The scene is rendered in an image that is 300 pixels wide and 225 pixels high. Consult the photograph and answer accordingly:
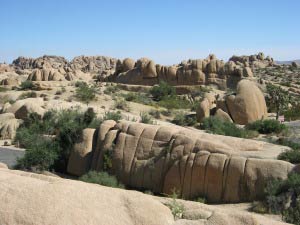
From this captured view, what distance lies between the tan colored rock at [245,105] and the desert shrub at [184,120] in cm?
307

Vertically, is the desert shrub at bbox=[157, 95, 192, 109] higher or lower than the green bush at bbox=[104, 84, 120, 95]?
lower

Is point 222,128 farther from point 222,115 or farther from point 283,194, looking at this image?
point 283,194

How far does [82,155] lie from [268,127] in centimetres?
1492

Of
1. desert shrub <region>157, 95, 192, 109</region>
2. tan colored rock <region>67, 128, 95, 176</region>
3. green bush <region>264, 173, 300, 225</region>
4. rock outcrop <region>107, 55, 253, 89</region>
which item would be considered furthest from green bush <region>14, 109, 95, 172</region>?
rock outcrop <region>107, 55, 253, 89</region>

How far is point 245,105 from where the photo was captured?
114 ft

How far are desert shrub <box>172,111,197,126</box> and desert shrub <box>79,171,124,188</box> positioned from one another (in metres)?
17.4

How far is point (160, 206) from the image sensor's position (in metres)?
6.82

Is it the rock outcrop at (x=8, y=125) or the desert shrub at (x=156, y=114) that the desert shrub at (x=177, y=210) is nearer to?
the rock outcrop at (x=8, y=125)

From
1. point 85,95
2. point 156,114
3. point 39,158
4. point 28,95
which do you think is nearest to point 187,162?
point 39,158

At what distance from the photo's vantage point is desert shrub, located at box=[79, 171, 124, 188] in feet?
56.3

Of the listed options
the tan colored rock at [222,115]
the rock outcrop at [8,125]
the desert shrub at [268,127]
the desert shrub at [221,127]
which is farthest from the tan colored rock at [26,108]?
the desert shrub at [268,127]

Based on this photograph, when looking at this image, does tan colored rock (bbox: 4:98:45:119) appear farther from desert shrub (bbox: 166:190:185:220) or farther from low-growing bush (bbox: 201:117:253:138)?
desert shrub (bbox: 166:190:185:220)

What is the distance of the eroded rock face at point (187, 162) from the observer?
51.5 feet

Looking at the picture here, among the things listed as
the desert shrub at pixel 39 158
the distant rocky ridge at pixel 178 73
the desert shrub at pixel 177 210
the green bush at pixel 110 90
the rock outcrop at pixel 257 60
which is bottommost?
the desert shrub at pixel 39 158
